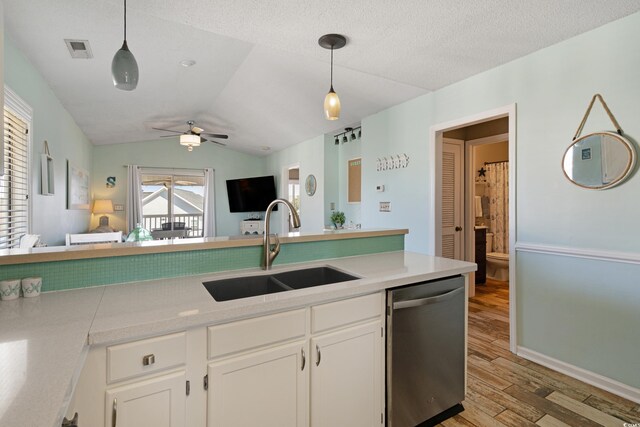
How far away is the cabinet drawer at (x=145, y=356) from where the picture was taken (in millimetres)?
1006

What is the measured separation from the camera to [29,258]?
1.32 meters

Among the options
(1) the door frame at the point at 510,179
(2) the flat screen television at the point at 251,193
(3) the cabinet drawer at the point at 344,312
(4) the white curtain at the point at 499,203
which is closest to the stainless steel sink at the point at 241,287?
(3) the cabinet drawer at the point at 344,312

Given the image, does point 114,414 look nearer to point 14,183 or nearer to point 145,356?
point 145,356

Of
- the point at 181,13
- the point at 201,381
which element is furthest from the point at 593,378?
the point at 181,13

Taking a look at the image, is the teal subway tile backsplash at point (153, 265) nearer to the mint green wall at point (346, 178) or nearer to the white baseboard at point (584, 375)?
the white baseboard at point (584, 375)

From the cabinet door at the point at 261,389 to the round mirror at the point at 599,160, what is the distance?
2206 mm

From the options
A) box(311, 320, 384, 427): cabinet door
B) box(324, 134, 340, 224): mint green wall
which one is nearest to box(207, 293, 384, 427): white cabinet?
box(311, 320, 384, 427): cabinet door

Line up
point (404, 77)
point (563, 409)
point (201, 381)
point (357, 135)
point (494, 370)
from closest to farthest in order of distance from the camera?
1. point (201, 381)
2. point (563, 409)
3. point (494, 370)
4. point (404, 77)
5. point (357, 135)

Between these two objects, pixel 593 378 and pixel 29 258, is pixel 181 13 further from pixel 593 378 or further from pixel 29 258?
pixel 593 378

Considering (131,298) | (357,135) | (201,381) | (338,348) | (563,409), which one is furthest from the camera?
(357,135)

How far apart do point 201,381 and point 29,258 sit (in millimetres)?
904

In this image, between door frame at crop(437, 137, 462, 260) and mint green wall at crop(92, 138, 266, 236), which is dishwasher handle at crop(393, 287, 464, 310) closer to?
door frame at crop(437, 137, 462, 260)

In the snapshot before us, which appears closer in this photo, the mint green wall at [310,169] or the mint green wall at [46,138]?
the mint green wall at [46,138]

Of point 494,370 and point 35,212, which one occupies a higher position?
point 35,212
